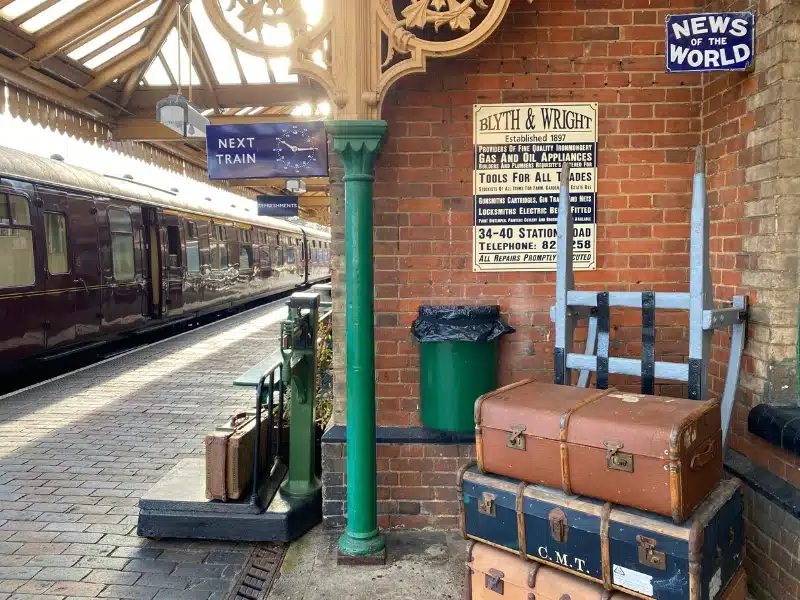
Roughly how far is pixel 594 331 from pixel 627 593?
1.27 meters

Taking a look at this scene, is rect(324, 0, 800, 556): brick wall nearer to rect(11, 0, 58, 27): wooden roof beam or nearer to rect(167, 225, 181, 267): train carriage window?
rect(11, 0, 58, 27): wooden roof beam

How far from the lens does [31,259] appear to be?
7836 mm

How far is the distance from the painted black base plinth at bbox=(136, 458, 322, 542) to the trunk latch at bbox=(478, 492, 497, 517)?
1.50m

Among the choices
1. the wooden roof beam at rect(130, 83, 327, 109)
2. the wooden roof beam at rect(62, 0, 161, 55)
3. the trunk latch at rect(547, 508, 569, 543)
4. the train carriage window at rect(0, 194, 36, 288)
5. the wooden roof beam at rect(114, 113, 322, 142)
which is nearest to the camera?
the trunk latch at rect(547, 508, 569, 543)

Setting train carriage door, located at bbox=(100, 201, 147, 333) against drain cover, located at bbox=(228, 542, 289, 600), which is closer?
drain cover, located at bbox=(228, 542, 289, 600)

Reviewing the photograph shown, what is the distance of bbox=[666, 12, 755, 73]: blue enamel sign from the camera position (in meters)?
3.11

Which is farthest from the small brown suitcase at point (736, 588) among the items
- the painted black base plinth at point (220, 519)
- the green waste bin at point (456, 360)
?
the painted black base plinth at point (220, 519)

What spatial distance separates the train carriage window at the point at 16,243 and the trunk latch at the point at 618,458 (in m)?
7.24

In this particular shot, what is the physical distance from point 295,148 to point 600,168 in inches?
70.4

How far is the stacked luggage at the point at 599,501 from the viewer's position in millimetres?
2242

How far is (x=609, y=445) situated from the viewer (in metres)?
2.32

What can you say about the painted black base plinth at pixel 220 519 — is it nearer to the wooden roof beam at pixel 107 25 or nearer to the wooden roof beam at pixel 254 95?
the wooden roof beam at pixel 107 25

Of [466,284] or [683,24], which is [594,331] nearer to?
[466,284]

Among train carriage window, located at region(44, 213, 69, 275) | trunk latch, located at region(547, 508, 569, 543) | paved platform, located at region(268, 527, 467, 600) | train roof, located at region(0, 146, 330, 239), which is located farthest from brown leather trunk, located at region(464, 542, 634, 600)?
train carriage window, located at region(44, 213, 69, 275)
